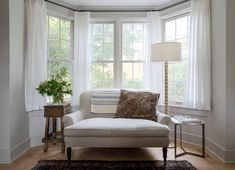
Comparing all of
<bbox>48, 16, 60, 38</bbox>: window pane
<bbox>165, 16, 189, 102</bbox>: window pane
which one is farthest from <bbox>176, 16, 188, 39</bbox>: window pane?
<bbox>48, 16, 60, 38</bbox>: window pane

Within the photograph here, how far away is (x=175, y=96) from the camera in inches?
172

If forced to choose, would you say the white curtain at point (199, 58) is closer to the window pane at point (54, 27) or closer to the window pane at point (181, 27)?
the window pane at point (181, 27)

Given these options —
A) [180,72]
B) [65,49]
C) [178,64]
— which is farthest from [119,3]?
[180,72]

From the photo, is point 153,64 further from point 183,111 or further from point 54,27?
point 54,27

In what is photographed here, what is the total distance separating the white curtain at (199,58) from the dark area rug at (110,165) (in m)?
1.08

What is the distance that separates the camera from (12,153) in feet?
10.5

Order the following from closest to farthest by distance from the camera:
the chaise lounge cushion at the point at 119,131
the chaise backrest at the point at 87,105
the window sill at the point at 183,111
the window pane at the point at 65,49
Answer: the chaise lounge cushion at the point at 119,131, the window sill at the point at 183,111, the chaise backrest at the point at 87,105, the window pane at the point at 65,49

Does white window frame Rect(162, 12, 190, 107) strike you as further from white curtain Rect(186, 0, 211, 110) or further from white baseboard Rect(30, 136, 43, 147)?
white baseboard Rect(30, 136, 43, 147)

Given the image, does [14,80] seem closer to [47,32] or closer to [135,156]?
[47,32]

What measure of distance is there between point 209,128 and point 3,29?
3289 millimetres

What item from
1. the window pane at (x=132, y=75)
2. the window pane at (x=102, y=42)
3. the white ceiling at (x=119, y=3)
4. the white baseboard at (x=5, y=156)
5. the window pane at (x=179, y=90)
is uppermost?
the white ceiling at (x=119, y=3)

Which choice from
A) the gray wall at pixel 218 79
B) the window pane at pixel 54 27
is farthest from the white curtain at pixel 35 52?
the gray wall at pixel 218 79

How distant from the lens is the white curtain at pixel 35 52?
3701 millimetres

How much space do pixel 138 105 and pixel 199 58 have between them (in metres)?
1.20
